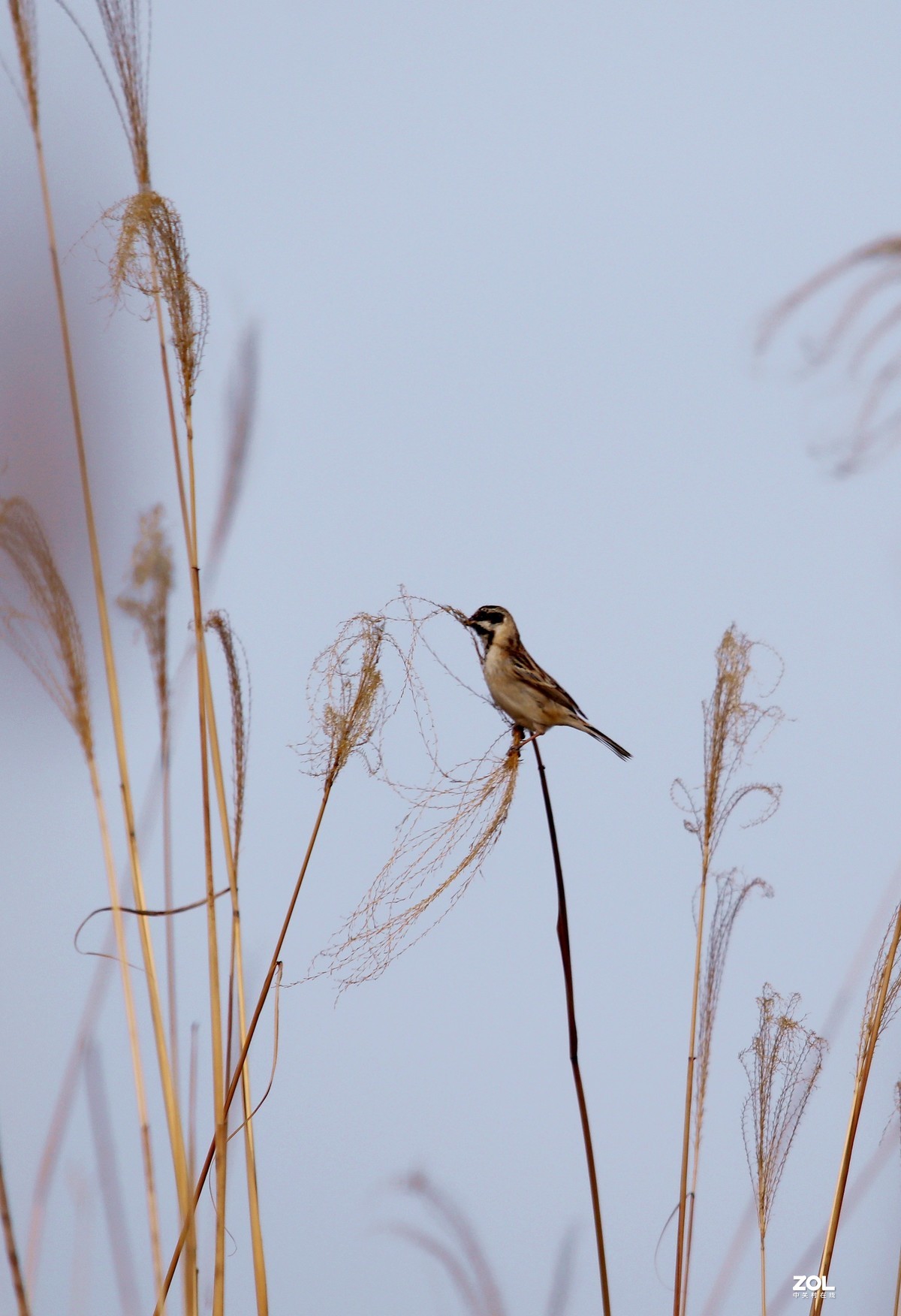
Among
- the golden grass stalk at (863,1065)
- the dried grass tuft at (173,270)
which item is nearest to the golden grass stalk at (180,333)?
the dried grass tuft at (173,270)

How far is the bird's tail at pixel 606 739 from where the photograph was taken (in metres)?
2.61

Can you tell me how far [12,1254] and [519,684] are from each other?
152cm

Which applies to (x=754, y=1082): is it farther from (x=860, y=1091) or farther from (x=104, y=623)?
(x=104, y=623)

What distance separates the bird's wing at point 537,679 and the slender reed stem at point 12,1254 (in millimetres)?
1517

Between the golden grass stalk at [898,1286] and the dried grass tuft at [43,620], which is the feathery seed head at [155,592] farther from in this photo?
the golden grass stalk at [898,1286]

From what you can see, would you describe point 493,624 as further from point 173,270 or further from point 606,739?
point 173,270

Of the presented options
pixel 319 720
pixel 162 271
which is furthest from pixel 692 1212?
pixel 162 271

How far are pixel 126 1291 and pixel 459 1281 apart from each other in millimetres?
498

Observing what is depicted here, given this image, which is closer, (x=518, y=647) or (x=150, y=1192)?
(x=150, y=1192)

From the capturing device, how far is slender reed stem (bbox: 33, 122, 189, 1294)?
4.84ft

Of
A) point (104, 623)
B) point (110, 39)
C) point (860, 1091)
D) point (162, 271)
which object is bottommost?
point (860, 1091)

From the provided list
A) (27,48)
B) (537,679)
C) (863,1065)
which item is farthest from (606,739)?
(27,48)

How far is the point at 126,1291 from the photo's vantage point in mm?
1835

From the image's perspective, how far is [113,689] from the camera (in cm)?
150
